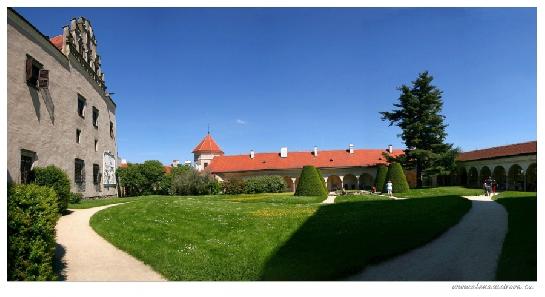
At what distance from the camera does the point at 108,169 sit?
1158 inches

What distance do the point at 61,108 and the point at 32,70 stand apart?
3762 mm

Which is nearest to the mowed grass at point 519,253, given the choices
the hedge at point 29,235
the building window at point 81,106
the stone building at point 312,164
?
the hedge at point 29,235

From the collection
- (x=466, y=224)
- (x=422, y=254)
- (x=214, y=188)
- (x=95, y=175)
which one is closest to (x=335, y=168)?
(x=214, y=188)

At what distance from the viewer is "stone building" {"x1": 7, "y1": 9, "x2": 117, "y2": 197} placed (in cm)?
1523

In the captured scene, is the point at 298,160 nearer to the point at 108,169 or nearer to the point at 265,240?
the point at 108,169

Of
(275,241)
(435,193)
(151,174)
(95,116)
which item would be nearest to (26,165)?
(95,116)

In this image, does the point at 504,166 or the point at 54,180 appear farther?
the point at 504,166

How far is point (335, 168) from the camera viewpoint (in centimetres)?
5166

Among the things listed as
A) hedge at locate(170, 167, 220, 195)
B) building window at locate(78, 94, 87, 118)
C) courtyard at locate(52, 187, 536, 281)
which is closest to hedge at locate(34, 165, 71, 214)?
courtyard at locate(52, 187, 536, 281)

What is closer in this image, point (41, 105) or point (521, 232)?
point (521, 232)

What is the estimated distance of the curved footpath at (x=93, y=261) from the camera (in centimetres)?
804

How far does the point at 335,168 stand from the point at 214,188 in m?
18.6

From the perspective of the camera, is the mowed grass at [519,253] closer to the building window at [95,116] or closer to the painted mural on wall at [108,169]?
the building window at [95,116]
